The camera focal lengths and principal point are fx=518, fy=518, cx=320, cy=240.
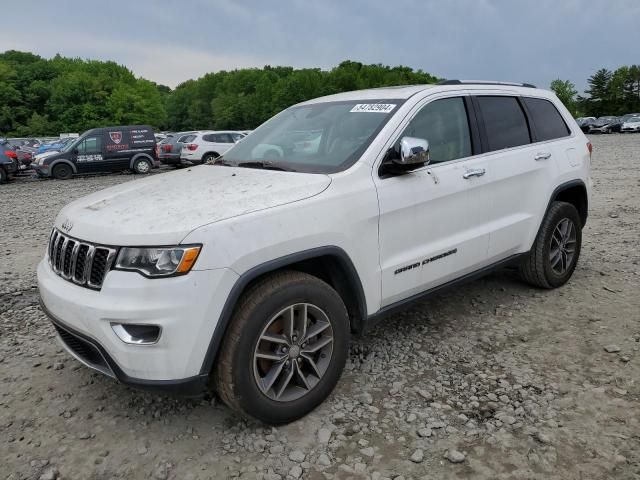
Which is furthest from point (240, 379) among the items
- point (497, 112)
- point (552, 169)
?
point (552, 169)

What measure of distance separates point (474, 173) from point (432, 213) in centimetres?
54

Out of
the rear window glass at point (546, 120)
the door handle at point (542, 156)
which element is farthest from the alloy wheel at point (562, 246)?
the rear window glass at point (546, 120)

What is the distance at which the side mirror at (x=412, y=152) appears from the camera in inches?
116

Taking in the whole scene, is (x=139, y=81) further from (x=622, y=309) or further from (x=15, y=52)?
(x=622, y=309)

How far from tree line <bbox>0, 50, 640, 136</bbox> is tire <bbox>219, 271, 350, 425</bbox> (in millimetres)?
71914

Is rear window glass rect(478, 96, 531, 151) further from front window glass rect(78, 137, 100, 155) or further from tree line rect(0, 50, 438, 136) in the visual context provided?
tree line rect(0, 50, 438, 136)

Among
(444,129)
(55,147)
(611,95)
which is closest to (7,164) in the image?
(55,147)

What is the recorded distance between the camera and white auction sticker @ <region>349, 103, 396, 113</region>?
133 inches

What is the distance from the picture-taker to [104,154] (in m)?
18.5

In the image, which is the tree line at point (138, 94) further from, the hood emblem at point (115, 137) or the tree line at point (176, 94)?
the hood emblem at point (115, 137)

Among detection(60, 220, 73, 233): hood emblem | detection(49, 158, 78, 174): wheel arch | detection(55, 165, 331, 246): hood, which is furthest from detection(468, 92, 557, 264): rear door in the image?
detection(49, 158, 78, 174): wheel arch

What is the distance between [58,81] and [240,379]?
80.4 meters

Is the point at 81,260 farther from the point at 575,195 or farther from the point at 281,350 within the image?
the point at 575,195

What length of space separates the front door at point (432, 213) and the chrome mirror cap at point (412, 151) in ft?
0.54
